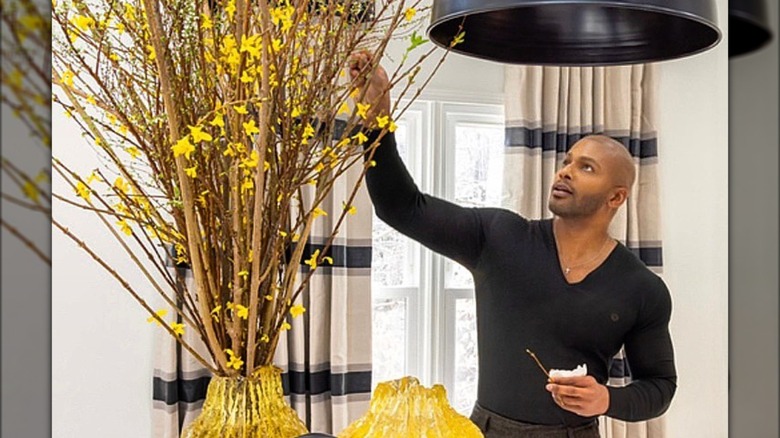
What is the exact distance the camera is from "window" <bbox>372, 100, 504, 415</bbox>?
9.75 ft

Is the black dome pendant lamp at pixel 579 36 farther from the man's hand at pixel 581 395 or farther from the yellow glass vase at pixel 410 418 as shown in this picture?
the man's hand at pixel 581 395

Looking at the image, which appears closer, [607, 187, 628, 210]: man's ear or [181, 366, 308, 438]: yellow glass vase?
[181, 366, 308, 438]: yellow glass vase

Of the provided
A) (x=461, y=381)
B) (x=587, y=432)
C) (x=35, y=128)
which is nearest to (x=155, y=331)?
(x=461, y=381)

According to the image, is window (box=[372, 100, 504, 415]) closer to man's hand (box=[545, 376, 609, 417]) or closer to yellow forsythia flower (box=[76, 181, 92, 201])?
man's hand (box=[545, 376, 609, 417])

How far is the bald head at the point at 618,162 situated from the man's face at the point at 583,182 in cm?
1

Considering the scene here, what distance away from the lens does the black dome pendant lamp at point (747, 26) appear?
0.11 meters

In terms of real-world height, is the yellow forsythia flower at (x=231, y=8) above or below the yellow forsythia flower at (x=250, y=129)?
above

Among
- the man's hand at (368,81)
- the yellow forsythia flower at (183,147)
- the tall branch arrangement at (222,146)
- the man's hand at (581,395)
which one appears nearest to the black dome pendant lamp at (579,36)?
the man's hand at (368,81)

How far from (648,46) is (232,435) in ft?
2.18

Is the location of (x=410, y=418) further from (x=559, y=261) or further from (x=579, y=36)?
(x=559, y=261)

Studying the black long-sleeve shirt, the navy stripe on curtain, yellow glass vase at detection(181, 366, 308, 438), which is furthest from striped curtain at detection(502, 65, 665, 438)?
yellow glass vase at detection(181, 366, 308, 438)

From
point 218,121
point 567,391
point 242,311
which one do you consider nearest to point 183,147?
point 218,121

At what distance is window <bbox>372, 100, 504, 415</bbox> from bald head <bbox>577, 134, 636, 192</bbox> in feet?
1.50

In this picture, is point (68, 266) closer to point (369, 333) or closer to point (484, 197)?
point (369, 333)
